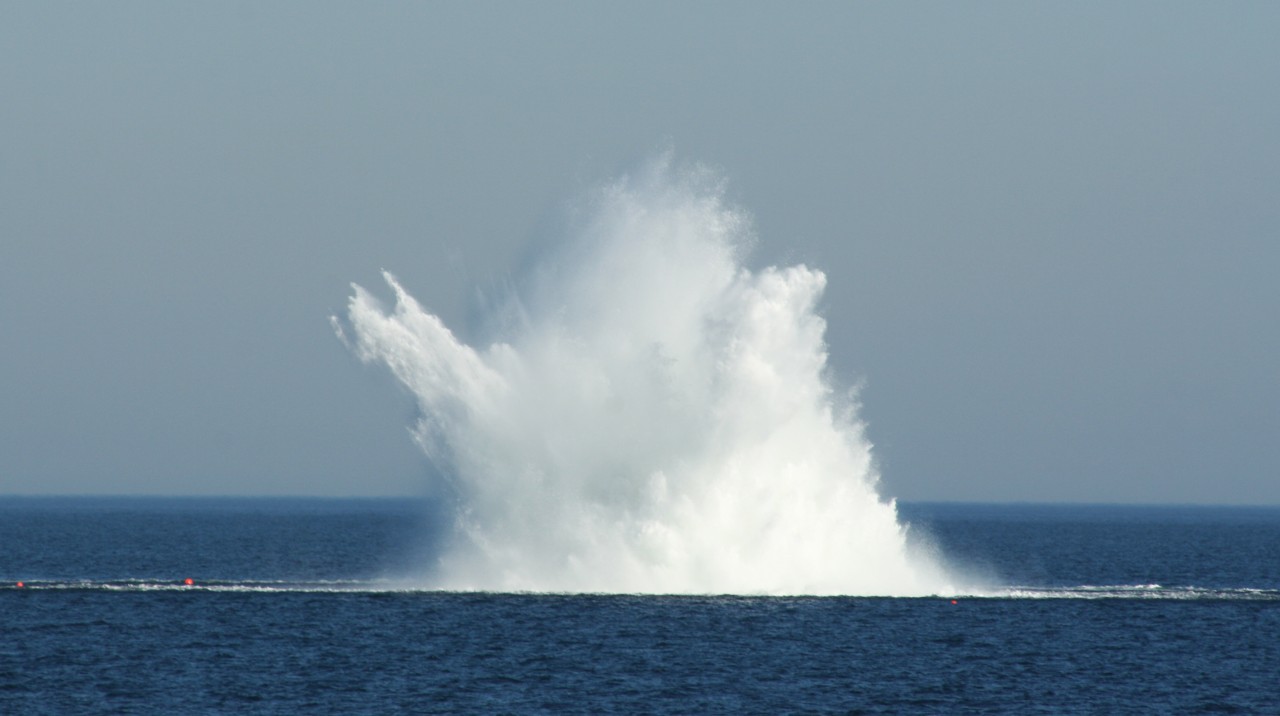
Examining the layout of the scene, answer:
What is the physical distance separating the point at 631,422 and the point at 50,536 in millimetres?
107000

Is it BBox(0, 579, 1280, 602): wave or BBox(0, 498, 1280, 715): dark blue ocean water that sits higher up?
BBox(0, 579, 1280, 602): wave

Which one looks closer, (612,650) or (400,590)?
(612,650)

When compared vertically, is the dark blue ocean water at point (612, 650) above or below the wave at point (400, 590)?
below

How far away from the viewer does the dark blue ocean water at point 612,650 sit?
163ft

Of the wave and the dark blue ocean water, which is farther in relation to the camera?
the wave

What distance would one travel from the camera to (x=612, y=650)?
5872cm

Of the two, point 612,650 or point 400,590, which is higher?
point 400,590

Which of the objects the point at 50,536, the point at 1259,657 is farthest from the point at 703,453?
the point at 50,536

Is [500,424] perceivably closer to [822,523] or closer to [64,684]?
[822,523]

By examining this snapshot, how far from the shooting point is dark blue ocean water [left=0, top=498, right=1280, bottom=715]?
49.6 meters

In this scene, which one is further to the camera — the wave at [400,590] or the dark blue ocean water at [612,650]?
the wave at [400,590]

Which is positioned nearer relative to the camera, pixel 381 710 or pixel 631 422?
pixel 381 710

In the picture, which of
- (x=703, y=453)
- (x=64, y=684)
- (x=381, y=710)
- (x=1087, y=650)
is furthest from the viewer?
(x=703, y=453)

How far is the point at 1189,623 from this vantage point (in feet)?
234
